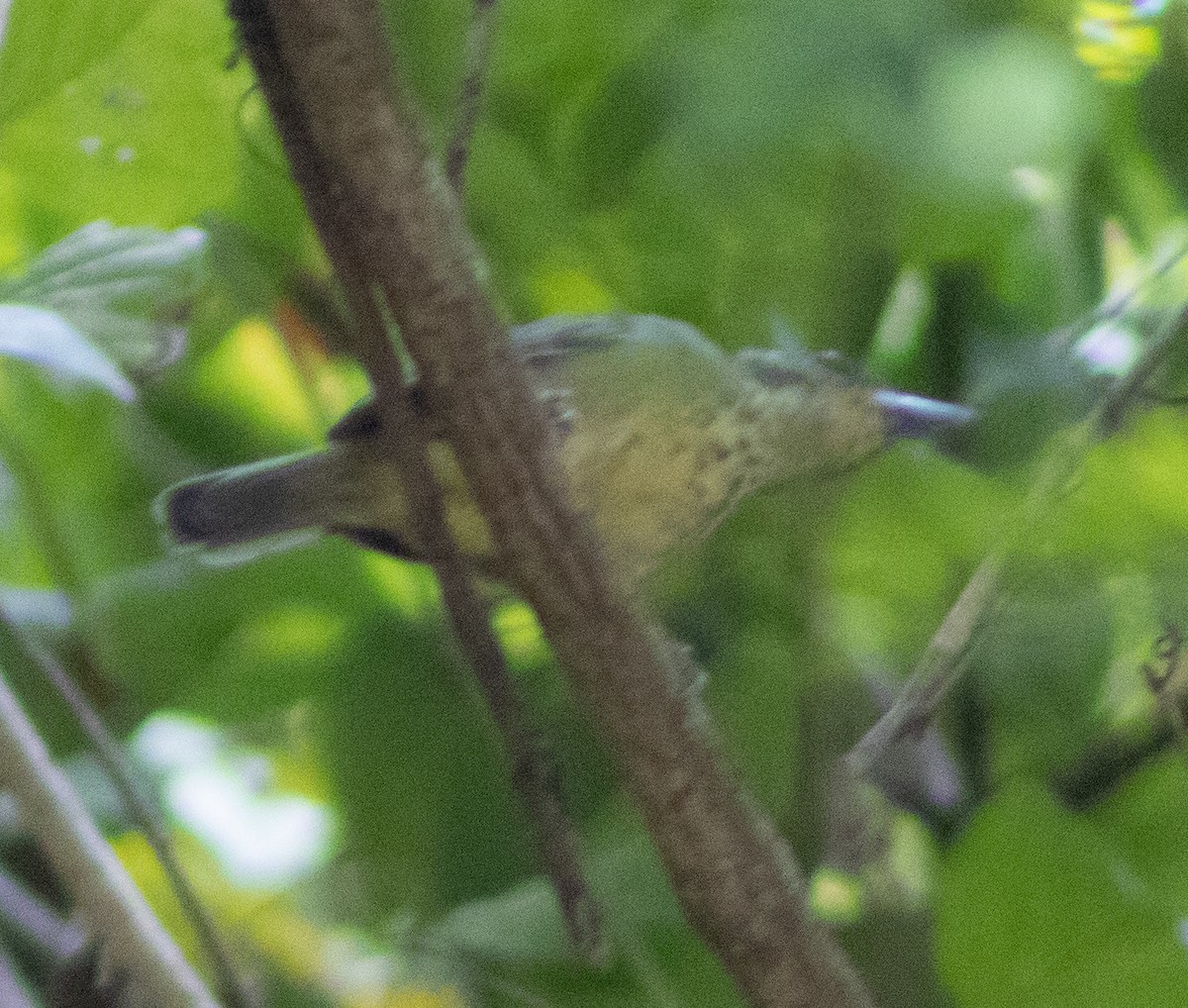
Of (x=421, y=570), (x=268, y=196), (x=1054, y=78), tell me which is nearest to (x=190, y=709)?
(x=421, y=570)

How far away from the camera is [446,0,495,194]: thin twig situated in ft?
1.72

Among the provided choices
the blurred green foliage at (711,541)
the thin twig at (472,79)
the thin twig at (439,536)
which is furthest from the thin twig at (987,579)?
the thin twig at (472,79)

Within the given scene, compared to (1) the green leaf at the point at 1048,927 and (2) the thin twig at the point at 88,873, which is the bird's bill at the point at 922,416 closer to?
(1) the green leaf at the point at 1048,927

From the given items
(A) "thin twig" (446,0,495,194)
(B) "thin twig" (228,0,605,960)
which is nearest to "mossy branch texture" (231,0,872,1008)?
(B) "thin twig" (228,0,605,960)

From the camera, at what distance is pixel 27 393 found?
68 centimetres

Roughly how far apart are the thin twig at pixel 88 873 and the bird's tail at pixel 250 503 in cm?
20

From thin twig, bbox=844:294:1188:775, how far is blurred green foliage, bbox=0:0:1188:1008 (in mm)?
12

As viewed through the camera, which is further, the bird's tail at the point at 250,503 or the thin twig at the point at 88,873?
the bird's tail at the point at 250,503

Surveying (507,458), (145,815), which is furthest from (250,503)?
(507,458)

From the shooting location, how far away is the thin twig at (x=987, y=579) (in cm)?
60

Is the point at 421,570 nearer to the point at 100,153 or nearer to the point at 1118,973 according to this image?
the point at 100,153

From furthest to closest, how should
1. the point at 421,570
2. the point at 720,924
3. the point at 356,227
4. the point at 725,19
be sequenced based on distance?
the point at 421,570 → the point at 725,19 → the point at 720,924 → the point at 356,227

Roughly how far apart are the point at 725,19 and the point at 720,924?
1.39 ft

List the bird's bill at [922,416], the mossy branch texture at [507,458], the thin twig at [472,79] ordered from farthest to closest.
Result: the bird's bill at [922,416], the thin twig at [472,79], the mossy branch texture at [507,458]
